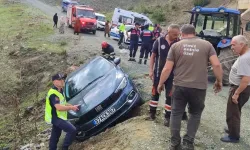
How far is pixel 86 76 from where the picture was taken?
8422mm

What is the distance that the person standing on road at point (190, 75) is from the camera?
5.14 metres

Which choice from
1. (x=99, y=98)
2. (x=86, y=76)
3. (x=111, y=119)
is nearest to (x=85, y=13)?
(x=86, y=76)

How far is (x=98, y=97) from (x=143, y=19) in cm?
2440

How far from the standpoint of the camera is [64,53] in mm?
16203

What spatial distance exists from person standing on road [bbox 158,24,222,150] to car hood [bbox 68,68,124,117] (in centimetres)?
227

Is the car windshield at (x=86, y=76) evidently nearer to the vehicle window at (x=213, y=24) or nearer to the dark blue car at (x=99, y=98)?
the dark blue car at (x=99, y=98)

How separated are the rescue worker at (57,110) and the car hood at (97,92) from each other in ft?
2.10

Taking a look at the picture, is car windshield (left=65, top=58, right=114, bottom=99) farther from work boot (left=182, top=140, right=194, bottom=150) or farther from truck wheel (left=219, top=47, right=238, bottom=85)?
truck wheel (left=219, top=47, right=238, bottom=85)

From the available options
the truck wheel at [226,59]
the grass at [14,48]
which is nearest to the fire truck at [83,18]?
the grass at [14,48]

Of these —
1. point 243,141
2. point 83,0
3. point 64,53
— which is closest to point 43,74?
point 64,53

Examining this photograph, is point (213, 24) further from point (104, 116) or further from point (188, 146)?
point (188, 146)

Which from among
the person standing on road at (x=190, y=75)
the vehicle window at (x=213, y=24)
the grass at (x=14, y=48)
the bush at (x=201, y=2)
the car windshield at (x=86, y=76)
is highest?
the bush at (x=201, y=2)

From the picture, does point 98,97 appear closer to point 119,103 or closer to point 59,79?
point 119,103

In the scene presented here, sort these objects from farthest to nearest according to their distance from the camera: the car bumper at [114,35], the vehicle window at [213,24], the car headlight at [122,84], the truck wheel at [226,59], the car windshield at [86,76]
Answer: the car bumper at [114,35]
the vehicle window at [213,24]
the truck wheel at [226,59]
the car windshield at [86,76]
the car headlight at [122,84]
